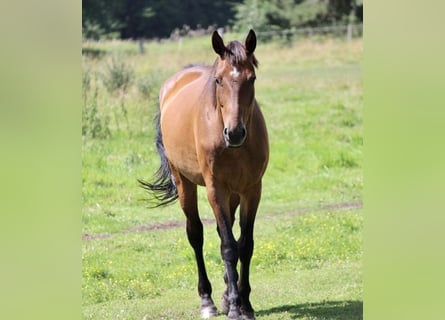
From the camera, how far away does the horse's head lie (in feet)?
15.5

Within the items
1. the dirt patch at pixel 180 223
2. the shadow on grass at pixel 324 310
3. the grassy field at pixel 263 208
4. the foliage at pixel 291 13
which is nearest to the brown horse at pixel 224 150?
the shadow on grass at pixel 324 310

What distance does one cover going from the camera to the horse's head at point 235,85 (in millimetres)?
4738

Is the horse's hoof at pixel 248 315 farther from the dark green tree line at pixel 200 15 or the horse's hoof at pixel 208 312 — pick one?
the dark green tree line at pixel 200 15

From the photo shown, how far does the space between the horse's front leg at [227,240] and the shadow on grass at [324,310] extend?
28.7 inches

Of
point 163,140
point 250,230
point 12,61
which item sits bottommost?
point 250,230

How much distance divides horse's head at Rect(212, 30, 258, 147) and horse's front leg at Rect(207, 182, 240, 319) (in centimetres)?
67

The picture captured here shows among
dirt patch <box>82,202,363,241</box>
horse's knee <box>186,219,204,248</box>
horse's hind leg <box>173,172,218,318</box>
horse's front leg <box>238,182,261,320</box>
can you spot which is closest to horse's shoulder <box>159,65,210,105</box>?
horse's hind leg <box>173,172,218,318</box>

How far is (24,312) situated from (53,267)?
15 cm

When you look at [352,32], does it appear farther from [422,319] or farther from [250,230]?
[422,319]

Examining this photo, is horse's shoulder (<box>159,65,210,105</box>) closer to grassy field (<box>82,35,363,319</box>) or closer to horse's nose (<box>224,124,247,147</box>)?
grassy field (<box>82,35,363,319</box>)

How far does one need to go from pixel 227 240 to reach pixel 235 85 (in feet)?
4.09

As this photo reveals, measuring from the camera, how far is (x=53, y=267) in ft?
6.89

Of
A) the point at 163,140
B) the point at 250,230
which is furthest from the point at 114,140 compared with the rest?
the point at 250,230

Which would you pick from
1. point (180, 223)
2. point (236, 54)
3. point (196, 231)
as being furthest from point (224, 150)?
point (180, 223)
